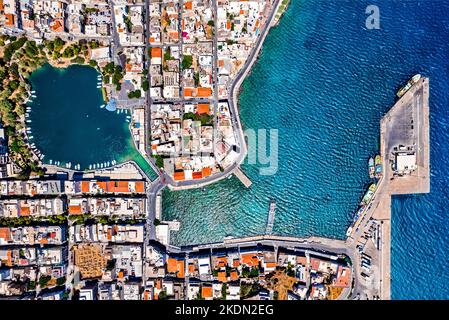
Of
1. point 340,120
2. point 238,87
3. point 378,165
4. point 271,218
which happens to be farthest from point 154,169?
point 378,165

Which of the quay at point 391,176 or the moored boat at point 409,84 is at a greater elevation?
the moored boat at point 409,84

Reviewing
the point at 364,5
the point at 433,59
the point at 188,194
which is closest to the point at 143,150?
the point at 188,194

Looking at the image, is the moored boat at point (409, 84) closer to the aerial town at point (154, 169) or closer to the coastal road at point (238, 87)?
the aerial town at point (154, 169)

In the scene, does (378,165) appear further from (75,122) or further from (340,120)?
(75,122)

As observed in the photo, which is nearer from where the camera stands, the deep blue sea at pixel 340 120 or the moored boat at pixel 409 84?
the moored boat at pixel 409 84

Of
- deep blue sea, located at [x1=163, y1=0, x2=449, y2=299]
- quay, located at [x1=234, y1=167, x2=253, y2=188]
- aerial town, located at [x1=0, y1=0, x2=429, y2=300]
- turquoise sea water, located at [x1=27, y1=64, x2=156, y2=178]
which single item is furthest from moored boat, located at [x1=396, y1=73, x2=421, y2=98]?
turquoise sea water, located at [x1=27, y1=64, x2=156, y2=178]

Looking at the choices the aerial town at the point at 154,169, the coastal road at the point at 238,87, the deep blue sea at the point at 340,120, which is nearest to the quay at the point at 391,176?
the aerial town at the point at 154,169

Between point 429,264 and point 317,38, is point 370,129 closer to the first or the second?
point 317,38
